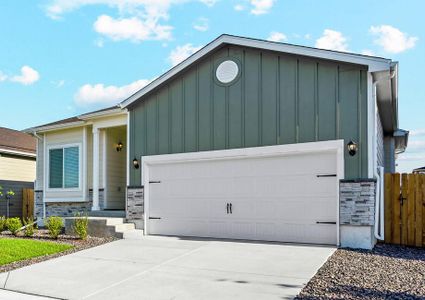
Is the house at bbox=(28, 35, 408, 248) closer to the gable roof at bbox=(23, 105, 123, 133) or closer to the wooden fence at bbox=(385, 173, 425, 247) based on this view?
the gable roof at bbox=(23, 105, 123, 133)

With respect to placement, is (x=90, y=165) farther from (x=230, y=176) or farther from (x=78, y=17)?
(x=230, y=176)

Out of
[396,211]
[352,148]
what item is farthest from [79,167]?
[396,211]

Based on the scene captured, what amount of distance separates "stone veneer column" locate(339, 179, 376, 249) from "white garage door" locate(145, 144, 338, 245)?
224 mm

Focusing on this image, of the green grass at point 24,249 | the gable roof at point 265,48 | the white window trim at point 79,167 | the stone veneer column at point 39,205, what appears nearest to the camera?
the green grass at point 24,249

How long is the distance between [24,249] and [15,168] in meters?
9.72

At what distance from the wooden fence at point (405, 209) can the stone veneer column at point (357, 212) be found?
1.08 meters

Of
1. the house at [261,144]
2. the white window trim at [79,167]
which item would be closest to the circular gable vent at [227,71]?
the house at [261,144]

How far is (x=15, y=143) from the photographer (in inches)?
694

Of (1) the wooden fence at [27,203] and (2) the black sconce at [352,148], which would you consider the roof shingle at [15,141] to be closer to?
(1) the wooden fence at [27,203]

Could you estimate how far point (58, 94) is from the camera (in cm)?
1666

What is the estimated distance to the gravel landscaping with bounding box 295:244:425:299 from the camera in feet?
16.5

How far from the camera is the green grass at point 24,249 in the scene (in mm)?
7933

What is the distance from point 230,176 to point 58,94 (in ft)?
34.3

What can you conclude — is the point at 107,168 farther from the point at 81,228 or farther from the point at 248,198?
the point at 248,198
